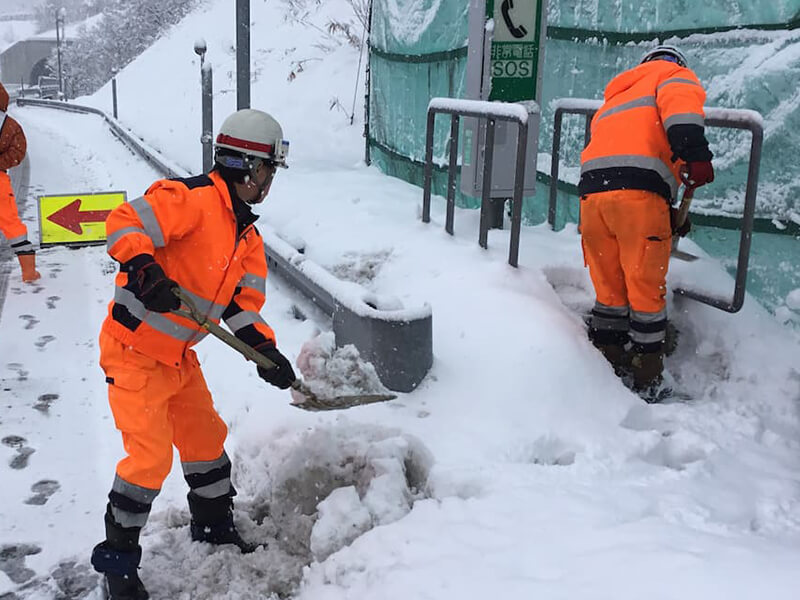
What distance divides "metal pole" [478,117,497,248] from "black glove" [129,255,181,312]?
9.41ft

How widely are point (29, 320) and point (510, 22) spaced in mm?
4042

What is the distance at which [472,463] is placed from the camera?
135 inches

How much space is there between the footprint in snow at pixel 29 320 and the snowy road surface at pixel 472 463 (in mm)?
157

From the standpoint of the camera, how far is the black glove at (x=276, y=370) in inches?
124

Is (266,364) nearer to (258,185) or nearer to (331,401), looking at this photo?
(331,401)

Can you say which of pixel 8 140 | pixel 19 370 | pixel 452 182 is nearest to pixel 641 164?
pixel 452 182

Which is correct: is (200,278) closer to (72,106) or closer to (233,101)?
(233,101)

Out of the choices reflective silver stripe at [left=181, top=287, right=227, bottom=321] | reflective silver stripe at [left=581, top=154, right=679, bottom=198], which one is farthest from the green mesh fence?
reflective silver stripe at [left=181, top=287, right=227, bottom=321]

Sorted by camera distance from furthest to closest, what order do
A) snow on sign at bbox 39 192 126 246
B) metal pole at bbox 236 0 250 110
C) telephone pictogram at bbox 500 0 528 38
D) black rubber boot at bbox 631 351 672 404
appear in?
1. metal pole at bbox 236 0 250 110
2. snow on sign at bbox 39 192 126 246
3. telephone pictogram at bbox 500 0 528 38
4. black rubber boot at bbox 631 351 672 404

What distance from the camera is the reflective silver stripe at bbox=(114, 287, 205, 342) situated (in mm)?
2854

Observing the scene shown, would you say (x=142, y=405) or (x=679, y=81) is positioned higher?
(x=679, y=81)

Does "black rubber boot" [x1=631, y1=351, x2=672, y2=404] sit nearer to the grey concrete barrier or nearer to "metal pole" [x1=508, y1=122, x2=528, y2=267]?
"metal pole" [x1=508, y1=122, x2=528, y2=267]

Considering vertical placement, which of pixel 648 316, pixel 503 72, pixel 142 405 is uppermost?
pixel 503 72

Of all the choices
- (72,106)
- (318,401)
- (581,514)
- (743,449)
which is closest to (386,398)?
(318,401)
